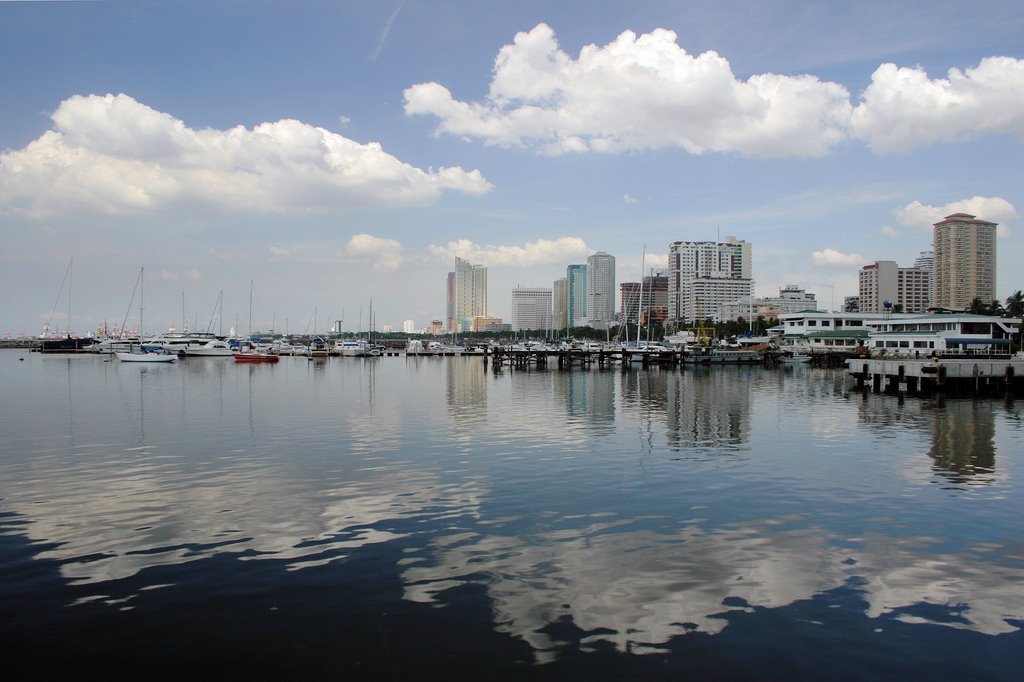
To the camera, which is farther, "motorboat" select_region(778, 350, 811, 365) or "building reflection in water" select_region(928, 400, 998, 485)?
"motorboat" select_region(778, 350, 811, 365)

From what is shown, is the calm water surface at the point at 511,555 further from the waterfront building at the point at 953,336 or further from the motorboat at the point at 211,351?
the motorboat at the point at 211,351

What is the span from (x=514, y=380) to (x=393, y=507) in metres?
57.4

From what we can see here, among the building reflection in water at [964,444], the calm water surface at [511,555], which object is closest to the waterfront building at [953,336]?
the building reflection in water at [964,444]

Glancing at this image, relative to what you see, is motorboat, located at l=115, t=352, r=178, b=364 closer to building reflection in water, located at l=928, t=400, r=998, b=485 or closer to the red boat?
the red boat

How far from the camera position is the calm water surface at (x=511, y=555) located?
10367 millimetres

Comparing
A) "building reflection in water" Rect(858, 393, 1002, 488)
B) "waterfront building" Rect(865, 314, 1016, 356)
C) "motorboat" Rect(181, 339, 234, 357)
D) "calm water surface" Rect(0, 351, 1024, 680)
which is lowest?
"building reflection in water" Rect(858, 393, 1002, 488)

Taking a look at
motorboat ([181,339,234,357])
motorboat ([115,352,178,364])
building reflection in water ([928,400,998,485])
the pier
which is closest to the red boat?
motorboat ([115,352,178,364])

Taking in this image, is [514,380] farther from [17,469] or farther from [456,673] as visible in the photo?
[456,673]

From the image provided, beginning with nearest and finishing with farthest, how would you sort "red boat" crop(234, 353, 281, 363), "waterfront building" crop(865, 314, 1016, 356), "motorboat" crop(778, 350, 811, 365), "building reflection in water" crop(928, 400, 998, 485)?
"building reflection in water" crop(928, 400, 998, 485) < "waterfront building" crop(865, 314, 1016, 356) < "red boat" crop(234, 353, 281, 363) < "motorboat" crop(778, 350, 811, 365)

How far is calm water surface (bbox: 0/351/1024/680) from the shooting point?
34.0 feet

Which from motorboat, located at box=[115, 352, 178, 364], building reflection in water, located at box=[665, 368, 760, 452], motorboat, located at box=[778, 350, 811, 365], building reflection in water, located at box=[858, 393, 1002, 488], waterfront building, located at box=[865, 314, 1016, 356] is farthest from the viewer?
motorboat, located at box=[778, 350, 811, 365]

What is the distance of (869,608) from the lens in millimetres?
12016

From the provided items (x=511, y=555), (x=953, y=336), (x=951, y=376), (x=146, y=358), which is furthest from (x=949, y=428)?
(x=146, y=358)

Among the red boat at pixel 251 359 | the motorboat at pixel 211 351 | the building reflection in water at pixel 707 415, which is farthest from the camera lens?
the motorboat at pixel 211 351
